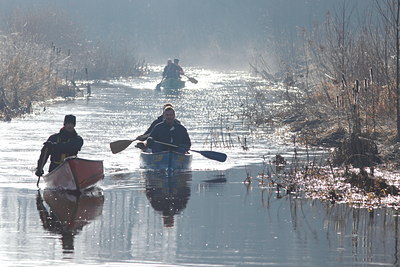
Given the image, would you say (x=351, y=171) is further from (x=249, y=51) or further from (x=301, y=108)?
(x=249, y=51)

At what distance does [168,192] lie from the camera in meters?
16.5

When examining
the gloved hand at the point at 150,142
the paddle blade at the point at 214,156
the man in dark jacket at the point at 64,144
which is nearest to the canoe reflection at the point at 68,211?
the man in dark jacket at the point at 64,144

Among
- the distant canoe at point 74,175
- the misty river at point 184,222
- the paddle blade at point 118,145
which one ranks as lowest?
the misty river at point 184,222

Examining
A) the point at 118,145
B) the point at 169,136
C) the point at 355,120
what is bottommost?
the point at 118,145

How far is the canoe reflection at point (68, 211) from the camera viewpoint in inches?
508

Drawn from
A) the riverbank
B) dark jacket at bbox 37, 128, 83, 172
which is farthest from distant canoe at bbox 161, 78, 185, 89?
dark jacket at bbox 37, 128, 83, 172

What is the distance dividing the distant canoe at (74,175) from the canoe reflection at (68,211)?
0.12 meters

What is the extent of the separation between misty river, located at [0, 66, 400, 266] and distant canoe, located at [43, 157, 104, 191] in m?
0.23

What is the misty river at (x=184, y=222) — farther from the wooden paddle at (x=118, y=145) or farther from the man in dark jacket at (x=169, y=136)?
the man in dark jacket at (x=169, y=136)

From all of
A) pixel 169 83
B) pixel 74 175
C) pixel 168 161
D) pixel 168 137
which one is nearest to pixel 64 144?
pixel 74 175

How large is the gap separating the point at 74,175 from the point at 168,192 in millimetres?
1505

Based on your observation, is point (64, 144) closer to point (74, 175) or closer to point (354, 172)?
point (74, 175)

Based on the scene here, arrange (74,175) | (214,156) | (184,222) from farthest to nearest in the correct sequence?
(214,156), (74,175), (184,222)

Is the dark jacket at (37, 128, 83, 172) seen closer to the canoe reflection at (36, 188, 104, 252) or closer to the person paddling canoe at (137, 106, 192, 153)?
the canoe reflection at (36, 188, 104, 252)
